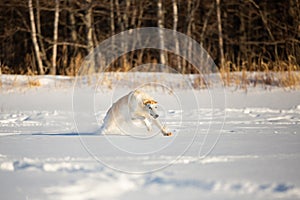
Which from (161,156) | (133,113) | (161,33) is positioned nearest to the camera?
(161,156)

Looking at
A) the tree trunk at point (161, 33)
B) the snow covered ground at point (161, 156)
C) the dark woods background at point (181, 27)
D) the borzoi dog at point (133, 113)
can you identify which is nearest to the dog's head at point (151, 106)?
the borzoi dog at point (133, 113)

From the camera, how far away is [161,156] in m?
3.17

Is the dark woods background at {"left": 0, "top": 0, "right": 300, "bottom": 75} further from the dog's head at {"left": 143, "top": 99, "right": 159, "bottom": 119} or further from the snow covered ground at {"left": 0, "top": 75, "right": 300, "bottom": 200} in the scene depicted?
the dog's head at {"left": 143, "top": 99, "right": 159, "bottom": 119}

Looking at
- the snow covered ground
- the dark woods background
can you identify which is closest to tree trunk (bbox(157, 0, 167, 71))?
the dark woods background

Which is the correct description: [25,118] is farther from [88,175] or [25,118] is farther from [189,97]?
[88,175]

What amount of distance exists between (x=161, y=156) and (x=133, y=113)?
1260 millimetres

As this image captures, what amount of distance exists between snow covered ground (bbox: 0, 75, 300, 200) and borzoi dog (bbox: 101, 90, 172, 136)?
0.15 meters

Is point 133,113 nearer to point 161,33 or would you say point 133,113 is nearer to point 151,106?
point 151,106

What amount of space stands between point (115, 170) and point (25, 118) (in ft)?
12.5

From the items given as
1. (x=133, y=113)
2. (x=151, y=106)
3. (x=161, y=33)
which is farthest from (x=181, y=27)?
(x=151, y=106)

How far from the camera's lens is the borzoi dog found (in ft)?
13.8

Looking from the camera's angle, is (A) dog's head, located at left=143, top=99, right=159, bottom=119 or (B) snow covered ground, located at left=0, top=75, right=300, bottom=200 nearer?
(B) snow covered ground, located at left=0, top=75, right=300, bottom=200

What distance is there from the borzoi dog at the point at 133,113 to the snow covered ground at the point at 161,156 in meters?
0.15

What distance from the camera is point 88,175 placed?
2648mm
